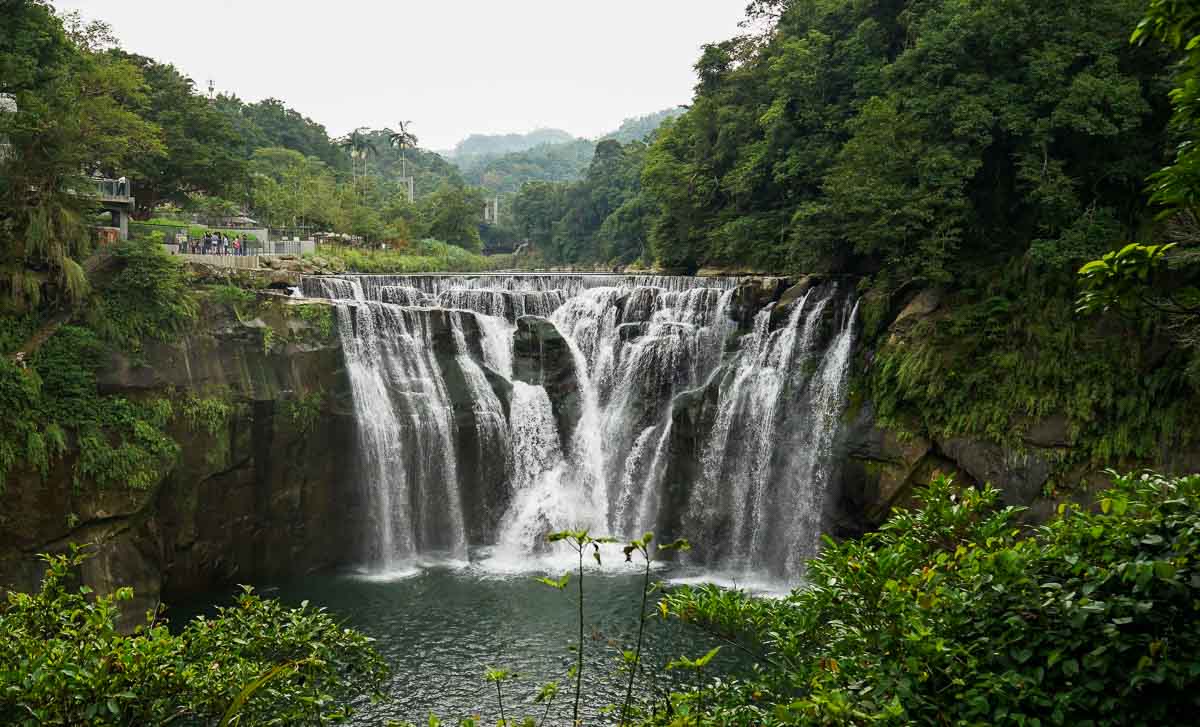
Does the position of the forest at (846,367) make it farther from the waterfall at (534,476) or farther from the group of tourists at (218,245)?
the group of tourists at (218,245)

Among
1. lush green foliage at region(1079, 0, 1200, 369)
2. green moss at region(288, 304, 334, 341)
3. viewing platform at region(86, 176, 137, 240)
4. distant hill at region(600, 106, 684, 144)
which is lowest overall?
green moss at region(288, 304, 334, 341)

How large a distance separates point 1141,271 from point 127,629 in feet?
55.0

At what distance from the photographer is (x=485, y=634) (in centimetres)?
1482

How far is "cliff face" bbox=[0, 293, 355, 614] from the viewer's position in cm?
1481

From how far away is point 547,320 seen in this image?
73.4 ft

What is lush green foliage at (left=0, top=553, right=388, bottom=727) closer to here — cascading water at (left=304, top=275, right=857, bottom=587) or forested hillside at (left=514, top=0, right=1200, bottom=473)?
cascading water at (left=304, top=275, right=857, bottom=587)

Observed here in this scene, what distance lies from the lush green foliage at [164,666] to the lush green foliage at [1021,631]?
2631mm

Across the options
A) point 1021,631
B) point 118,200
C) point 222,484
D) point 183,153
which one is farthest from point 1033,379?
point 183,153

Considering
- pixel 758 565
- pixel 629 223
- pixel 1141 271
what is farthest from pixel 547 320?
pixel 629 223

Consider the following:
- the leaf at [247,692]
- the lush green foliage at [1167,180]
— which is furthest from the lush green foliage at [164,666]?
the lush green foliage at [1167,180]

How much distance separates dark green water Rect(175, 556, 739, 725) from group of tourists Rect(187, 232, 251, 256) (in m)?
12.9

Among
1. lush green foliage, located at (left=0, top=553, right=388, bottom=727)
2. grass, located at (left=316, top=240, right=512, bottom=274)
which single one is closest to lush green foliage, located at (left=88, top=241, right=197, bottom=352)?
lush green foliage, located at (left=0, top=553, right=388, bottom=727)

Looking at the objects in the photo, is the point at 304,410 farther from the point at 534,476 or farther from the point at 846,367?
the point at 846,367

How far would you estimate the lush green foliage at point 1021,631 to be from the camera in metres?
3.81
